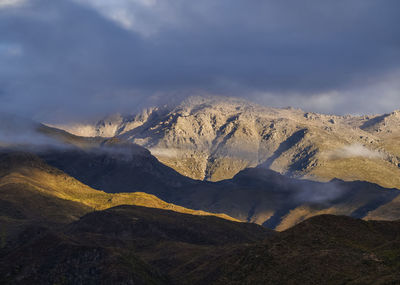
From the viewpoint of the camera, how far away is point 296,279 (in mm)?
199750

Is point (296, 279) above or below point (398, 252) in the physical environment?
below

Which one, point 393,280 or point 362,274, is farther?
point 362,274

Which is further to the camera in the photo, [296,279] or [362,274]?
[296,279]

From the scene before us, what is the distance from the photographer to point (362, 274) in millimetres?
185875

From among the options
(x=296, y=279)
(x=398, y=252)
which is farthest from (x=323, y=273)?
(x=398, y=252)

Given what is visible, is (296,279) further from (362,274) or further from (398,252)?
(398,252)

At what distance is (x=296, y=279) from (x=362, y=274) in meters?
24.3

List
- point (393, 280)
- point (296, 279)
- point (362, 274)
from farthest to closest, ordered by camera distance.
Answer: point (296, 279) → point (362, 274) → point (393, 280)

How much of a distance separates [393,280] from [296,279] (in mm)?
44327

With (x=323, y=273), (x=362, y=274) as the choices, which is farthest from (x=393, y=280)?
(x=323, y=273)

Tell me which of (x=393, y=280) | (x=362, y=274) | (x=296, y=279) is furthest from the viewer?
(x=296, y=279)

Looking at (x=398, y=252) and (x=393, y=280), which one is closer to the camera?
(x=393, y=280)

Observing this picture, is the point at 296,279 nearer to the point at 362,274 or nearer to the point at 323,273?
the point at 323,273

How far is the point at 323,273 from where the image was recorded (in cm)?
19562
